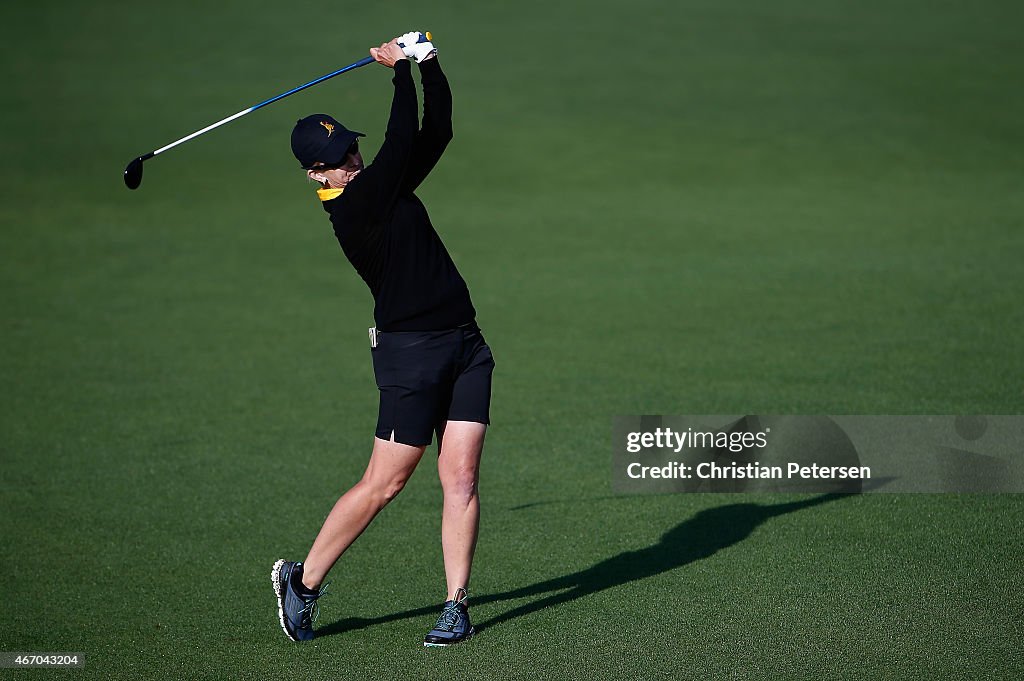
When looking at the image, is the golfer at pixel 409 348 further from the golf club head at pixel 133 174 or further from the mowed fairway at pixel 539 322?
the golf club head at pixel 133 174

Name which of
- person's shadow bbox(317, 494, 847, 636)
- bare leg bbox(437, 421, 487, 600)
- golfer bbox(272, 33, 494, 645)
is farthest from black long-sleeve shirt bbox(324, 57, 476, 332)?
person's shadow bbox(317, 494, 847, 636)

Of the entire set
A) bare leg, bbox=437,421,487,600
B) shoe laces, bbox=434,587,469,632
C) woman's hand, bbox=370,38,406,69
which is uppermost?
woman's hand, bbox=370,38,406,69

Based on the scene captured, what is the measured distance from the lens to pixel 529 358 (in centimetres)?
1049

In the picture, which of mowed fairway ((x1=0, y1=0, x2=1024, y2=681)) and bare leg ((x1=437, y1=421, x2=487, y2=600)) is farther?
mowed fairway ((x1=0, y1=0, x2=1024, y2=681))

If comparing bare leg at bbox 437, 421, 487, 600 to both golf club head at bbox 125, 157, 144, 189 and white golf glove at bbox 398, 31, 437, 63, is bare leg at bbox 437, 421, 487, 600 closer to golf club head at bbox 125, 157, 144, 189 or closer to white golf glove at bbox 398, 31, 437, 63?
white golf glove at bbox 398, 31, 437, 63

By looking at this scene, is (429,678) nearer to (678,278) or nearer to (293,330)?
(293,330)

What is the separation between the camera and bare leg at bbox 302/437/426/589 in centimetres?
537

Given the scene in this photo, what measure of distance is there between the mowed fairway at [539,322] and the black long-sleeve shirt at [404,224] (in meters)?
1.31

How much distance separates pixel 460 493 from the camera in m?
5.41

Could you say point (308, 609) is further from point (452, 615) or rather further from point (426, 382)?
point (426, 382)

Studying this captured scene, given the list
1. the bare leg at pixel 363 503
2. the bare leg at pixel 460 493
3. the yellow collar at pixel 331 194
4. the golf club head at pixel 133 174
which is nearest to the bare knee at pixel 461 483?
the bare leg at pixel 460 493

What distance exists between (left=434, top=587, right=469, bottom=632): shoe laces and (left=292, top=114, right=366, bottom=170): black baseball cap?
176 cm

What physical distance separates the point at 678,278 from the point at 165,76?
1316cm

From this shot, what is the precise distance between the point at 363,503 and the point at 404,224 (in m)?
1.11
